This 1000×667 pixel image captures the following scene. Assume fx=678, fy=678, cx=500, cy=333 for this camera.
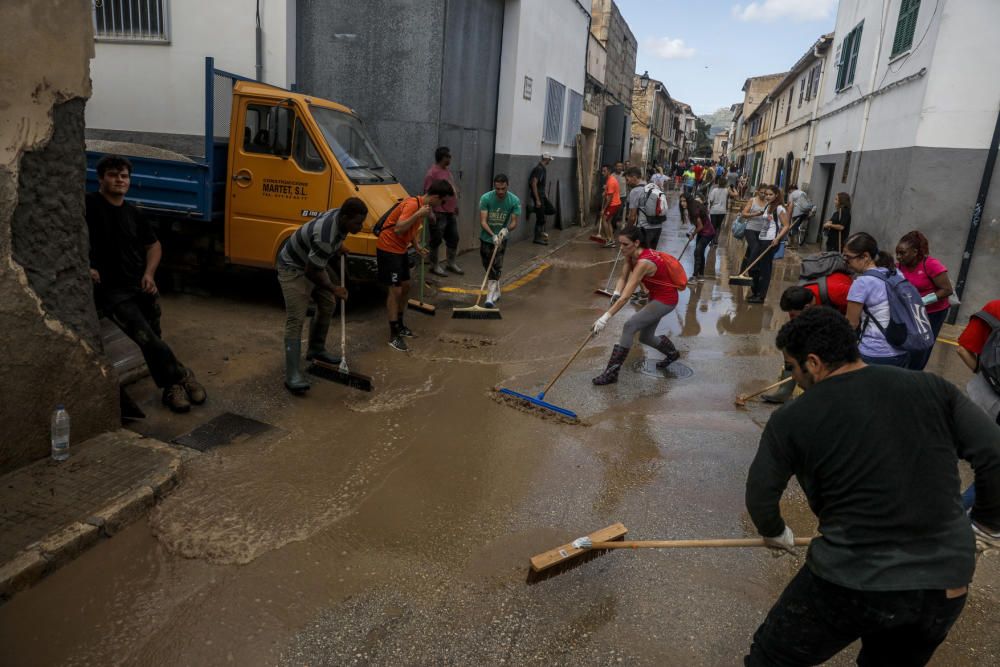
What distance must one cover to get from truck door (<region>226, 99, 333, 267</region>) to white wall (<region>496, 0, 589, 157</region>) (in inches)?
254

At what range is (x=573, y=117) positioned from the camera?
61.0 feet

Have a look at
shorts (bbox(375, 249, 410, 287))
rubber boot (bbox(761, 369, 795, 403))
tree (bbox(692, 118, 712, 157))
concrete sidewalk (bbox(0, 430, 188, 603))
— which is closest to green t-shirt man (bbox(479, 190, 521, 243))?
→ shorts (bbox(375, 249, 410, 287))

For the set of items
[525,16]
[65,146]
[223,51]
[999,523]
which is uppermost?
[525,16]

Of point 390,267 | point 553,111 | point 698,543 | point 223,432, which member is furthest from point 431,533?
point 553,111

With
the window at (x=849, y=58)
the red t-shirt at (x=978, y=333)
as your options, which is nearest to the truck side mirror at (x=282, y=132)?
the red t-shirt at (x=978, y=333)

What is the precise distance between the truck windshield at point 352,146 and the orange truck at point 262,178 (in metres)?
0.02

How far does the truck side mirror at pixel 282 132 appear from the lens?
25.1 feet

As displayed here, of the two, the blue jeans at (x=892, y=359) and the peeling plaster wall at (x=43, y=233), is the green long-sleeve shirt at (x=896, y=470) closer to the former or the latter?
the blue jeans at (x=892, y=359)

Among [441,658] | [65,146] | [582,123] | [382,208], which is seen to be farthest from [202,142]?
[582,123]

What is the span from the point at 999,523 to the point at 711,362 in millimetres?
5223

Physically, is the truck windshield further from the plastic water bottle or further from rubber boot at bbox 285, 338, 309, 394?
the plastic water bottle

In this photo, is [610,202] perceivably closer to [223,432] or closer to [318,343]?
[318,343]

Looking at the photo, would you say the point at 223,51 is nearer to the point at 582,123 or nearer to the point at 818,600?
the point at 818,600

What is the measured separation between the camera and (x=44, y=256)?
4164 mm
